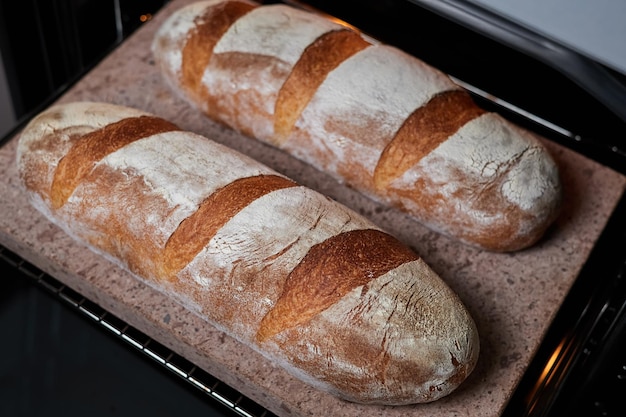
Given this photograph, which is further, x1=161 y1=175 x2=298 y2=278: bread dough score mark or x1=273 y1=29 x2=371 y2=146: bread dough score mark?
x1=273 y1=29 x2=371 y2=146: bread dough score mark

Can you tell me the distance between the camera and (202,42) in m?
1.61

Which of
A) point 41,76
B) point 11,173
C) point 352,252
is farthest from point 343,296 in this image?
point 41,76

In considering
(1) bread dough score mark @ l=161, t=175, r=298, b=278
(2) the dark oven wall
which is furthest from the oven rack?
(2) the dark oven wall

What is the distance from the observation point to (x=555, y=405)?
1.41 meters

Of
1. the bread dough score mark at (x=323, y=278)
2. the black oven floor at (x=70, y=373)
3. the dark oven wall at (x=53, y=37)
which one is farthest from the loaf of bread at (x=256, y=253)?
the dark oven wall at (x=53, y=37)

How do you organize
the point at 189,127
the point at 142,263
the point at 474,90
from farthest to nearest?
1. the point at 474,90
2. the point at 189,127
3. the point at 142,263

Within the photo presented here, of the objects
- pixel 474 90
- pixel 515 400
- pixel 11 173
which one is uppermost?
pixel 474 90

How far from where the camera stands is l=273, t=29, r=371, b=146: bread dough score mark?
1540mm

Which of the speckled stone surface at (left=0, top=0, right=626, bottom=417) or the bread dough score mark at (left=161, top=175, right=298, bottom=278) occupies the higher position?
the bread dough score mark at (left=161, top=175, right=298, bottom=278)

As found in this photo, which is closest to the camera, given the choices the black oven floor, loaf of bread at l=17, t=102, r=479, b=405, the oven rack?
loaf of bread at l=17, t=102, r=479, b=405

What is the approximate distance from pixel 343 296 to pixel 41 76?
969 millimetres

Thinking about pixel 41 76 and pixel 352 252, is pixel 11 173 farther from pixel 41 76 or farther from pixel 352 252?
pixel 352 252

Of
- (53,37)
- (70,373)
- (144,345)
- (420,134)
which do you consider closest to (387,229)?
(420,134)

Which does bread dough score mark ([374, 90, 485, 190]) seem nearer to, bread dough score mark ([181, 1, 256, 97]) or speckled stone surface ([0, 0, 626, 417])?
speckled stone surface ([0, 0, 626, 417])
